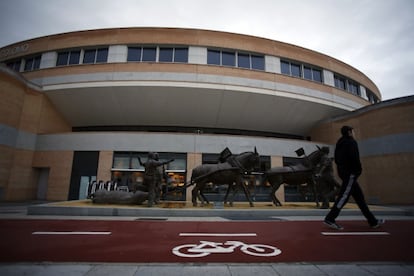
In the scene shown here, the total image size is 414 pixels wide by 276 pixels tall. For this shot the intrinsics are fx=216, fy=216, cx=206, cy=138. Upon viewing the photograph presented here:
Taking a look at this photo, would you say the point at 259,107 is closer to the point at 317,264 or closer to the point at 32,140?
the point at 317,264

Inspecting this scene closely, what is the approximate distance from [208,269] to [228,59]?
20611 mm

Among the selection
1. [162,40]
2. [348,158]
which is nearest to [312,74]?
[162,40]

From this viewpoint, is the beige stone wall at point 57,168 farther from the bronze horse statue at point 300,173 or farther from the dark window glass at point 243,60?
the dark window glass at point 243,60

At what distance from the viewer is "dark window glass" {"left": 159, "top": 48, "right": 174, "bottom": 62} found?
20547 mm

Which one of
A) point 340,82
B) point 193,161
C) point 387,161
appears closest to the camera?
point 387,161

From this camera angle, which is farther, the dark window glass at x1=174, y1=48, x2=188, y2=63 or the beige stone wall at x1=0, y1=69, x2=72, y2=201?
the dark window glass at x1=174, y1=48, x2=188, y2=63

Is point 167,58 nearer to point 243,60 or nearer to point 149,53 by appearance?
point 149,53

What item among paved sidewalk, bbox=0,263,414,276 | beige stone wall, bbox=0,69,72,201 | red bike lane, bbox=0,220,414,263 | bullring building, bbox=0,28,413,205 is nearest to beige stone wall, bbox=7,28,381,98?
bullring building, bbox=0,28,413,205

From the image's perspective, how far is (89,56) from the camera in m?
21.2

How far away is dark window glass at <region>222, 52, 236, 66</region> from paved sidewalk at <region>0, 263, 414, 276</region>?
19.9 metres

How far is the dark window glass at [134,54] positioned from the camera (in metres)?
20.6

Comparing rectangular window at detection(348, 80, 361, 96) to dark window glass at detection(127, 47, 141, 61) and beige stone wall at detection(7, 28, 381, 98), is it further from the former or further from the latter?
dark window glass at detection(127, 47, 141, 61)

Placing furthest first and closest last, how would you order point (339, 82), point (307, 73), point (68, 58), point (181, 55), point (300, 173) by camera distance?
point (339, 82) < point (307, 73) < point (68, 58) < point (181, 55) < point (300, 173)

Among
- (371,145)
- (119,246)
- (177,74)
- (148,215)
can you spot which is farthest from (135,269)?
(371,145)
